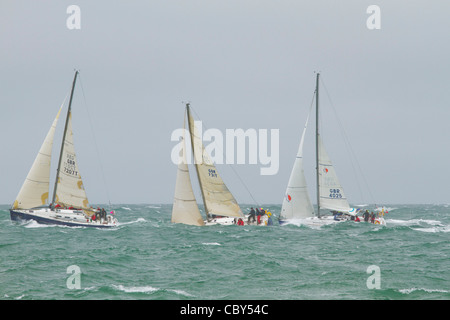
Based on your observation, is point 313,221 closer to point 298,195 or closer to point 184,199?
point 298,195

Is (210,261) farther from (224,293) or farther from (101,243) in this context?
(101,243)

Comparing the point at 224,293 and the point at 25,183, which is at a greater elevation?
the point at 25,183

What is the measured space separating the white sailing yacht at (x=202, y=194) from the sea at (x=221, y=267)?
146 inches

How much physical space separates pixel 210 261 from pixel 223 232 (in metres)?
16.7

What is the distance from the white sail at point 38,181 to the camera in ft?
155

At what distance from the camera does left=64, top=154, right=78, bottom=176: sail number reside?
161ft

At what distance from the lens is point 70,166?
49594 mm

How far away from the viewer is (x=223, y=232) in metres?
44.2

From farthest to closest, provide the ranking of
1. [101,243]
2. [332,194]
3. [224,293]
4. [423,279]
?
[332,194] < [101,243] < [423,279] < [224,293]

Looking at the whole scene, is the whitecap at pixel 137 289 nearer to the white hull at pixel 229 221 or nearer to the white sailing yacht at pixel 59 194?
the white hull at pixel 229 221

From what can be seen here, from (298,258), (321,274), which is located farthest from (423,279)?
(298,258)

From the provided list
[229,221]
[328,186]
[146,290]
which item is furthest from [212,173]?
[146,290]

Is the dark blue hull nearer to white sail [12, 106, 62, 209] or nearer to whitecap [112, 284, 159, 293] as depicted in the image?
white sail [12, 106, 62, 209]

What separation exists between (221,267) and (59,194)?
88.7 ft
